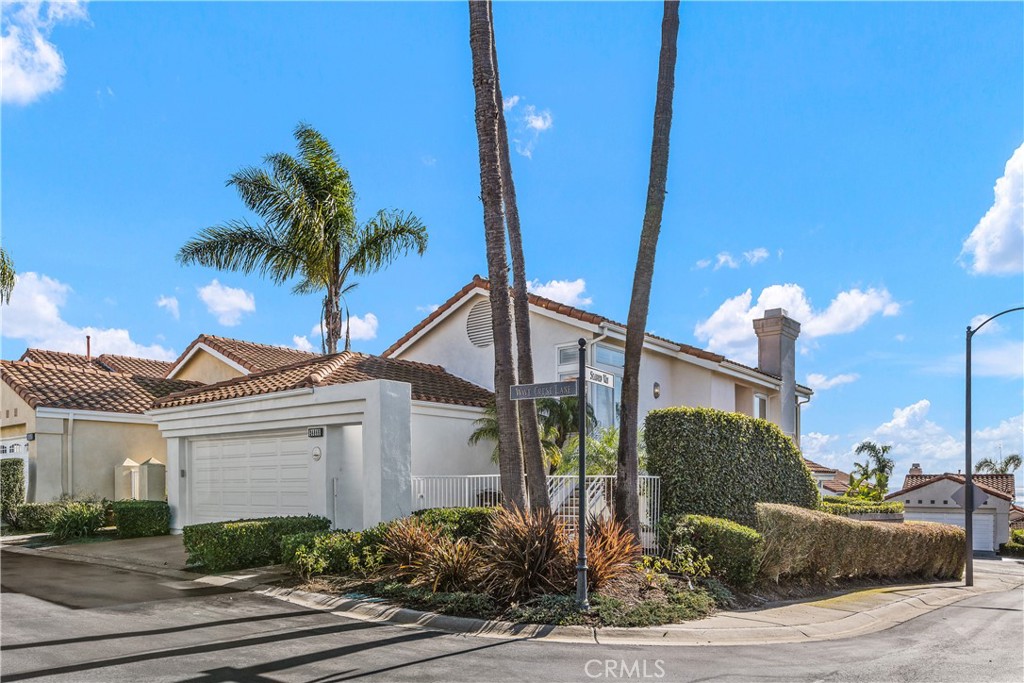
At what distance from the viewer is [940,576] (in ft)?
69.7

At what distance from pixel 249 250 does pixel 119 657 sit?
58.9 ft

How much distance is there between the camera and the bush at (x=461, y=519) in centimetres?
1422

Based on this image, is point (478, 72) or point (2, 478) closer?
point (478, 72)

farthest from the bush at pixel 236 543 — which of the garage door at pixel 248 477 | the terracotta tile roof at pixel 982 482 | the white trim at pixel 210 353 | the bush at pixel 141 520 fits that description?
the terracotta tile roof at pixel 982 482

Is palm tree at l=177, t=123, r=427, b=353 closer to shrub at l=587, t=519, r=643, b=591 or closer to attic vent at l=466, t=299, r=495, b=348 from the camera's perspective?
attic vent at l=466, t=299, r=495, b=348

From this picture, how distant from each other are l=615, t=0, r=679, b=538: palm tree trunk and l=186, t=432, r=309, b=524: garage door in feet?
23.7

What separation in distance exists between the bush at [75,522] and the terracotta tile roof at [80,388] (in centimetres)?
364

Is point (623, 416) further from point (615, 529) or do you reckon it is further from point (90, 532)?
point (90, 532)

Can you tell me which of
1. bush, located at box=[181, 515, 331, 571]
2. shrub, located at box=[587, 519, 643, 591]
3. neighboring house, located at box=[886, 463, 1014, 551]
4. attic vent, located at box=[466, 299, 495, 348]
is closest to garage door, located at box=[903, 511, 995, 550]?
neighboring house, located at box=[886, 463, 1014, 551]

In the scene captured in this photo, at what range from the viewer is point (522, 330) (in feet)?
44.7

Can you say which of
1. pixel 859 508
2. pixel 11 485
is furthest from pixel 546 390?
pixel 11 485

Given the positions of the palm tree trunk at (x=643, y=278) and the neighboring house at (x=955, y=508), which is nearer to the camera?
the palm tree trunk at (x=643, y=278)

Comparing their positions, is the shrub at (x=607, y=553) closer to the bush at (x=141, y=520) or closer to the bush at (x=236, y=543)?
the bush at (x=236, y=543)

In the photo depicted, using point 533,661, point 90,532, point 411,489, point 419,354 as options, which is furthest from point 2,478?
point 533,661
